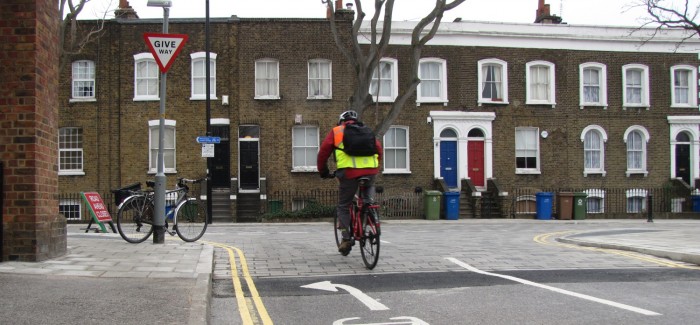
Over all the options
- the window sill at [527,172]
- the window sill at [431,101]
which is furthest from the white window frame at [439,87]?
the window sill at [527,172]

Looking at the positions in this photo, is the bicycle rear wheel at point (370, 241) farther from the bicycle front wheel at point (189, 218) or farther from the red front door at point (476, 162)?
the red front door at point (476, 162)

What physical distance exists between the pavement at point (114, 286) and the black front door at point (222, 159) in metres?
15.7

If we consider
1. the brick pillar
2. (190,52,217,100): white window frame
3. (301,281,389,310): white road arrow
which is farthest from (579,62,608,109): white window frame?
the brick pillar

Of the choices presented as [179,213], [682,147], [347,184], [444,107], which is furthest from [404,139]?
[347,184]

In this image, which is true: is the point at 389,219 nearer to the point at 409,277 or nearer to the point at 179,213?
the point at 179,213

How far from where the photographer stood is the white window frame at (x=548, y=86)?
26703 millimetres

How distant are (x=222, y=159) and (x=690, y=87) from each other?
21176 millimetres

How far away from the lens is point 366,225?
25.4 ft

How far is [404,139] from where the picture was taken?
2611 cm

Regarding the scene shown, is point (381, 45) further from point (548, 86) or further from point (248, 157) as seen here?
point (548, 86)

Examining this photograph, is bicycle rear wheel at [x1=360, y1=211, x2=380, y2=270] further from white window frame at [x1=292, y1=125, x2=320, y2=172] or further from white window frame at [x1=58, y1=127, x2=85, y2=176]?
white window frame at [x1=58, y1=127, x2=85, y2=176]

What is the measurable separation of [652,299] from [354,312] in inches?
115

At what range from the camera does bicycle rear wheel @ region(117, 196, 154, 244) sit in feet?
33.3

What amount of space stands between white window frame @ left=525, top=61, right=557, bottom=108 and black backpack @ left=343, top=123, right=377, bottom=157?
20427mm
